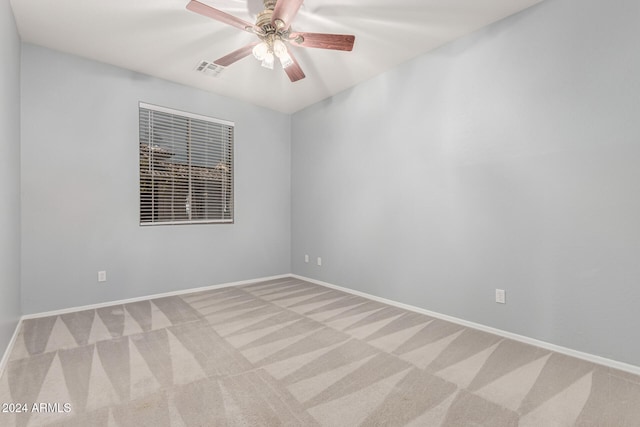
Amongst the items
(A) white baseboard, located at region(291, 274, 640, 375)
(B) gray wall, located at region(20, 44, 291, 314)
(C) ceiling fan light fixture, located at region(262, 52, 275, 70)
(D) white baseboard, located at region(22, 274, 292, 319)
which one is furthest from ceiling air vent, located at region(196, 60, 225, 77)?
(A) white baseboard, located at region(291, 274, 640, 375)

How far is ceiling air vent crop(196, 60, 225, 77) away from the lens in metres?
3.64

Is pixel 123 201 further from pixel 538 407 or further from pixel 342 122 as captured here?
pixel 538 407

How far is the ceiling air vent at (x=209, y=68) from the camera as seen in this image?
143 inches

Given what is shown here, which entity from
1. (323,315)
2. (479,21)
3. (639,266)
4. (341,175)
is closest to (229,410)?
(323,315)

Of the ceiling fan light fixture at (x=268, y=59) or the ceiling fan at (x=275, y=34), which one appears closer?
the ceiling fan at (x=275, y=34)

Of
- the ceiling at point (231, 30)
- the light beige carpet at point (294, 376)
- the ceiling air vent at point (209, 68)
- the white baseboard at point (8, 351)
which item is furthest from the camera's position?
the ceiling air vent at point (209, 68)

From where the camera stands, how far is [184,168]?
14.2 ft

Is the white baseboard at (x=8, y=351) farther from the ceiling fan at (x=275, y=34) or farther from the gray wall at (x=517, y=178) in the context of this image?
the gray wall at (x=517, y=178)

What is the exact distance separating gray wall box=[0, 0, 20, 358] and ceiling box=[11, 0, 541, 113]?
41 centimetres

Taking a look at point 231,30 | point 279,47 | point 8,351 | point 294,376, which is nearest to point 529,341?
point 294,376

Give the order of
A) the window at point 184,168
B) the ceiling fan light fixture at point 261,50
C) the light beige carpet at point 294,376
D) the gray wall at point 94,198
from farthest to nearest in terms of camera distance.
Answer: the window at point 184,168 < the gray wall at point 94,198 < the ceiling fan light fixture at point 261,50 < the light beige carpet at point 294,376

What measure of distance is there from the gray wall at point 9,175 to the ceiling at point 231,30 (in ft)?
1.34

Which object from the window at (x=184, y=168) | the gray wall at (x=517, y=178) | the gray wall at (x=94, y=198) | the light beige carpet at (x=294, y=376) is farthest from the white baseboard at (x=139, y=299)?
the gray wall at (x=517, y=178)

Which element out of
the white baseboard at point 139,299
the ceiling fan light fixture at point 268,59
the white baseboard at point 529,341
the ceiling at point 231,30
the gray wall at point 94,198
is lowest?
the white baseboard at point 529,341
